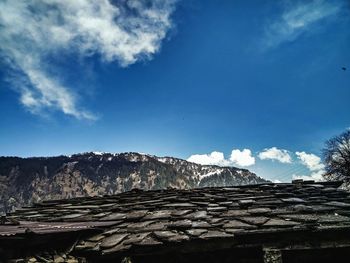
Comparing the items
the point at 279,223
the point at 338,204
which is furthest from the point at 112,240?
the point at 338,204

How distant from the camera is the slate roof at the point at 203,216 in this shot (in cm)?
420

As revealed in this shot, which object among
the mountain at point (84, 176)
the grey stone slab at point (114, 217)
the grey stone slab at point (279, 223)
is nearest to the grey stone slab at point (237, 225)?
the grey stone slab at point (279, 223)

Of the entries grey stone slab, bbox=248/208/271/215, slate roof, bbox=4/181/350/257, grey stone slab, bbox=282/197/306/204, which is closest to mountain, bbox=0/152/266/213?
slate roof, bbox=4/181/350/257

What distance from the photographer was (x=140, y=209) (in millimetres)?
6152

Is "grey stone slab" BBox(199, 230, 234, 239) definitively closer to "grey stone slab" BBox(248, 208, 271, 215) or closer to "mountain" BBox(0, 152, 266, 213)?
"grey stone slab" BBox(248, 208, 271, 215)

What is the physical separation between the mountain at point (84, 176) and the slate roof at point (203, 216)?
62055 millimetres

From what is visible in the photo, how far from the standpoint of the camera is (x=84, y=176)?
76438 mm

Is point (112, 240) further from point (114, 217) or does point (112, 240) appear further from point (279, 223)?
point (279, 223)

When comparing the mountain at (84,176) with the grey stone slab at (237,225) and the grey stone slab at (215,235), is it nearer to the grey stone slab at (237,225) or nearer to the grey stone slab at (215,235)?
the grey stone slab at (237,225)

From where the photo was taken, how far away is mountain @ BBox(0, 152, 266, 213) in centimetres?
7038

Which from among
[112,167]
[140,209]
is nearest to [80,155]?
[112,167]

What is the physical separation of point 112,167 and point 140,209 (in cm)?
8018

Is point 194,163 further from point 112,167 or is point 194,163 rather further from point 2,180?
point 2,180

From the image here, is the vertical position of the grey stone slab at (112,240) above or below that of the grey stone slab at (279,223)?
below
